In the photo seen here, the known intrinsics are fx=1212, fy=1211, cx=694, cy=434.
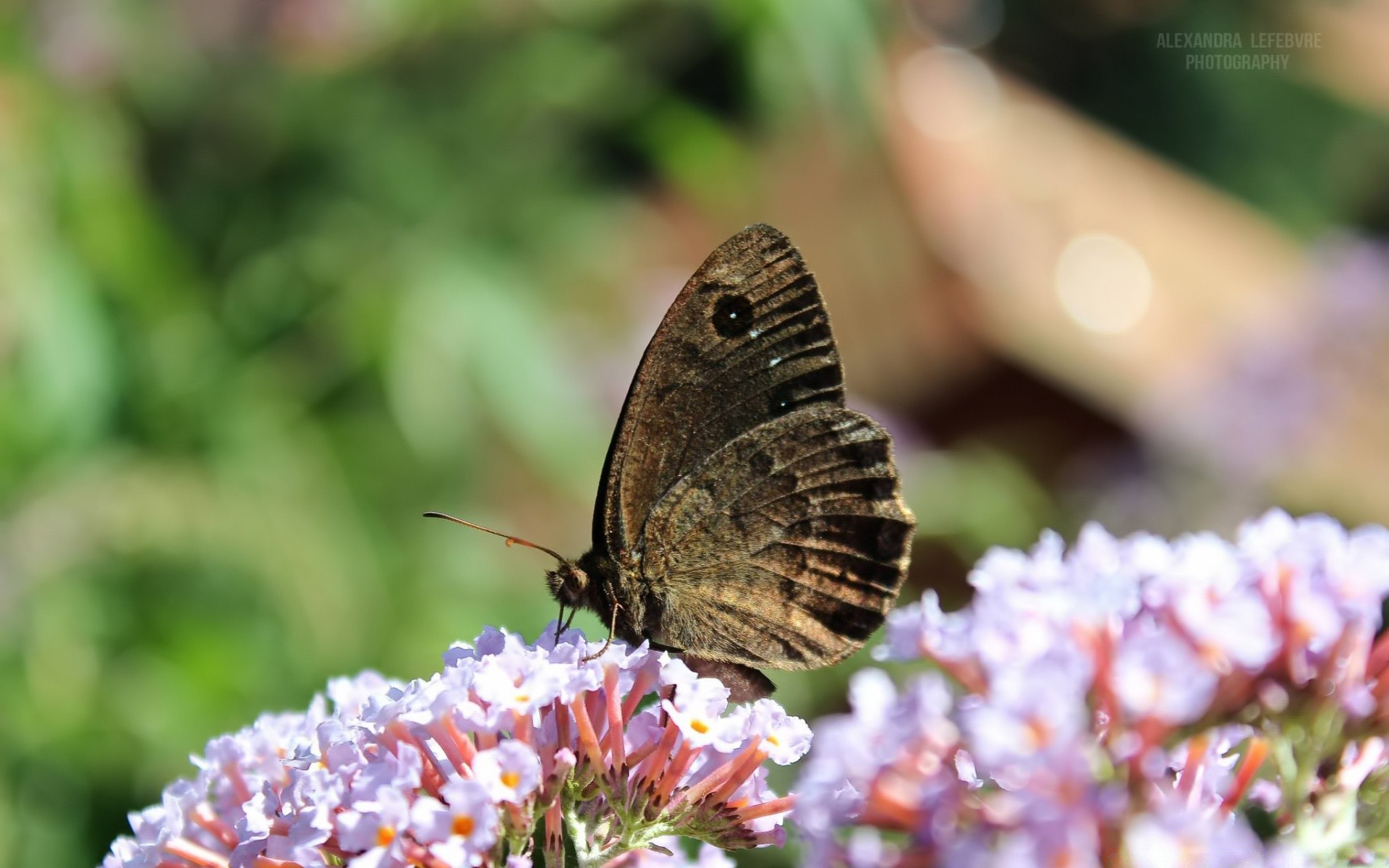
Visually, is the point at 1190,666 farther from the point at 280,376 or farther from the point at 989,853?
the point at 280,376

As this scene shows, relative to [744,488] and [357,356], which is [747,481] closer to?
[744,488]

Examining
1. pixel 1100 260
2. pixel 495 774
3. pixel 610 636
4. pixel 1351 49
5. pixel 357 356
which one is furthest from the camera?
pixel 1351 49

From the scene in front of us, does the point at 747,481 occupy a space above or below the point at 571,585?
above

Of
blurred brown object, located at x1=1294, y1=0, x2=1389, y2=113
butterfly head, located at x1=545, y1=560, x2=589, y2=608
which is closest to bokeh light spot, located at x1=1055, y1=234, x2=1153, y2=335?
blurred brown object, located at x1=1294, y1=0, x2=1389, y2=113

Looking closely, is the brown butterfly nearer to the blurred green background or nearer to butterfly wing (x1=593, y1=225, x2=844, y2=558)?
butterfly wing (x1=593, y1=225, x2=844, y2=558)

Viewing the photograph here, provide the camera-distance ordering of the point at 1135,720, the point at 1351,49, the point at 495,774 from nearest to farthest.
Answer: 1. the point at 1135,720
2. the point at 495,774
3. the point at 1351,49

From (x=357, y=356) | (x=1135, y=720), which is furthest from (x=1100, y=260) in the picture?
(x=1135, y=720)
